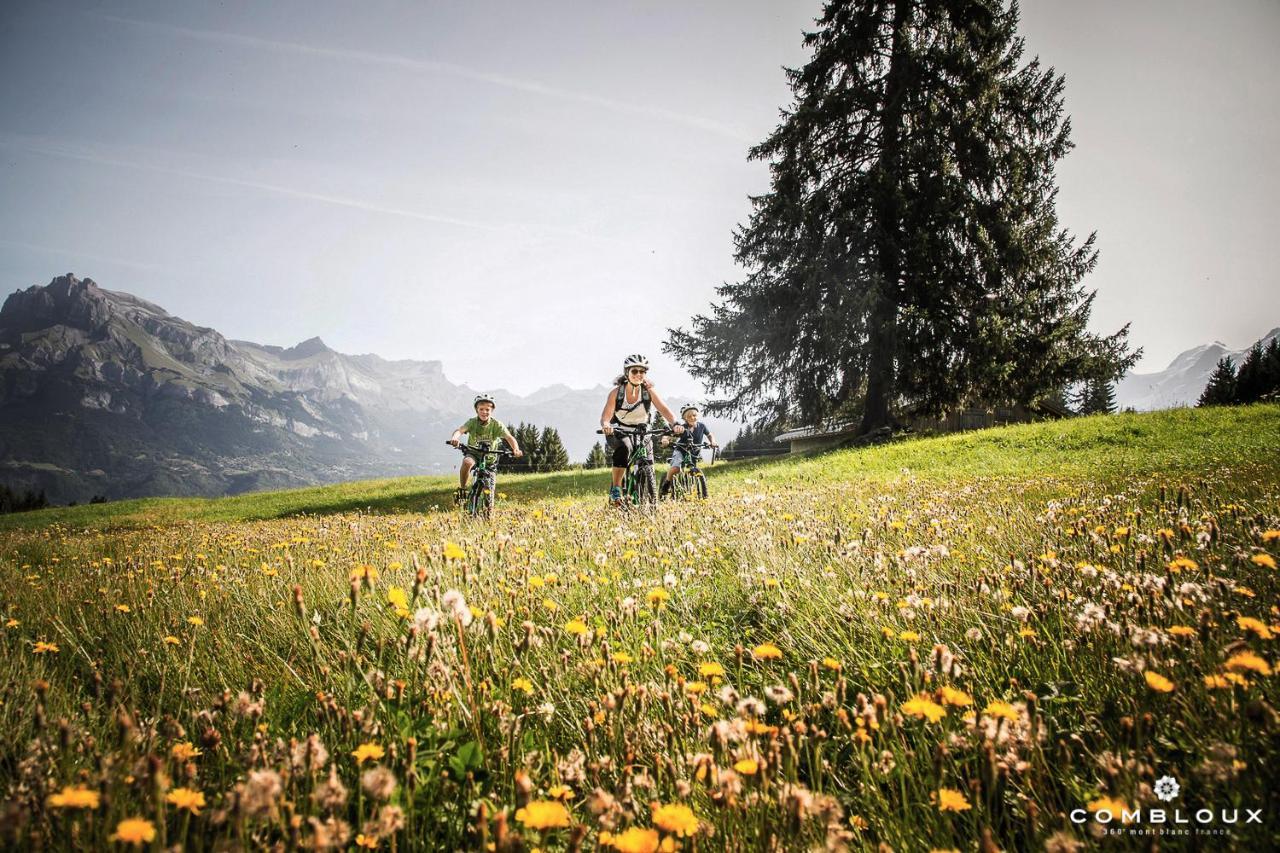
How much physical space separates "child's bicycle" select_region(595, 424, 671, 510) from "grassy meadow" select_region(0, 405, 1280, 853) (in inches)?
140

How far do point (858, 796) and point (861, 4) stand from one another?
28846 mm

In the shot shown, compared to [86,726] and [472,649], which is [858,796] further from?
[86,726]

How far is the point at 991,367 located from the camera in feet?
60.5

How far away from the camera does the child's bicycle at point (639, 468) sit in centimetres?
812

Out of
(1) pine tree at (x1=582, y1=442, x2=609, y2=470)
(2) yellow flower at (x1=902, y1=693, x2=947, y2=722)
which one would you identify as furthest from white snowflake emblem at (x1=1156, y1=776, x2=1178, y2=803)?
(1) pine tree at (x1=582, y1=442, x2=609, y2=470)

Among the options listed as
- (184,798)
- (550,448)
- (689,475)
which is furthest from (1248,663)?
(550,448)

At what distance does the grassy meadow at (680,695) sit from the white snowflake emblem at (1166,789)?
41 millimetres

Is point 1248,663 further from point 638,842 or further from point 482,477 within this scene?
point 482,477

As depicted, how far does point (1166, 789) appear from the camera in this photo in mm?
1312

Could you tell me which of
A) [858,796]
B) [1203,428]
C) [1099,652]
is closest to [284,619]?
[858,796]

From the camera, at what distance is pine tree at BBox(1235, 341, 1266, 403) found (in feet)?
174

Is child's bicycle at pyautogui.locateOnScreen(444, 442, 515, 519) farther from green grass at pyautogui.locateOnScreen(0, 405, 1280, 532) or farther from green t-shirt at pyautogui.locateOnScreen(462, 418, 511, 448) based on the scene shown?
green grass at pyautogui.locateOnScreen(0, 405, 1280, 532)

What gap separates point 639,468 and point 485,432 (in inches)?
130

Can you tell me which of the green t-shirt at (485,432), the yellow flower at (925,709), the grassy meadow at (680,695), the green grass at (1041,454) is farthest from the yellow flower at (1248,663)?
the green grass at (1041,454)
